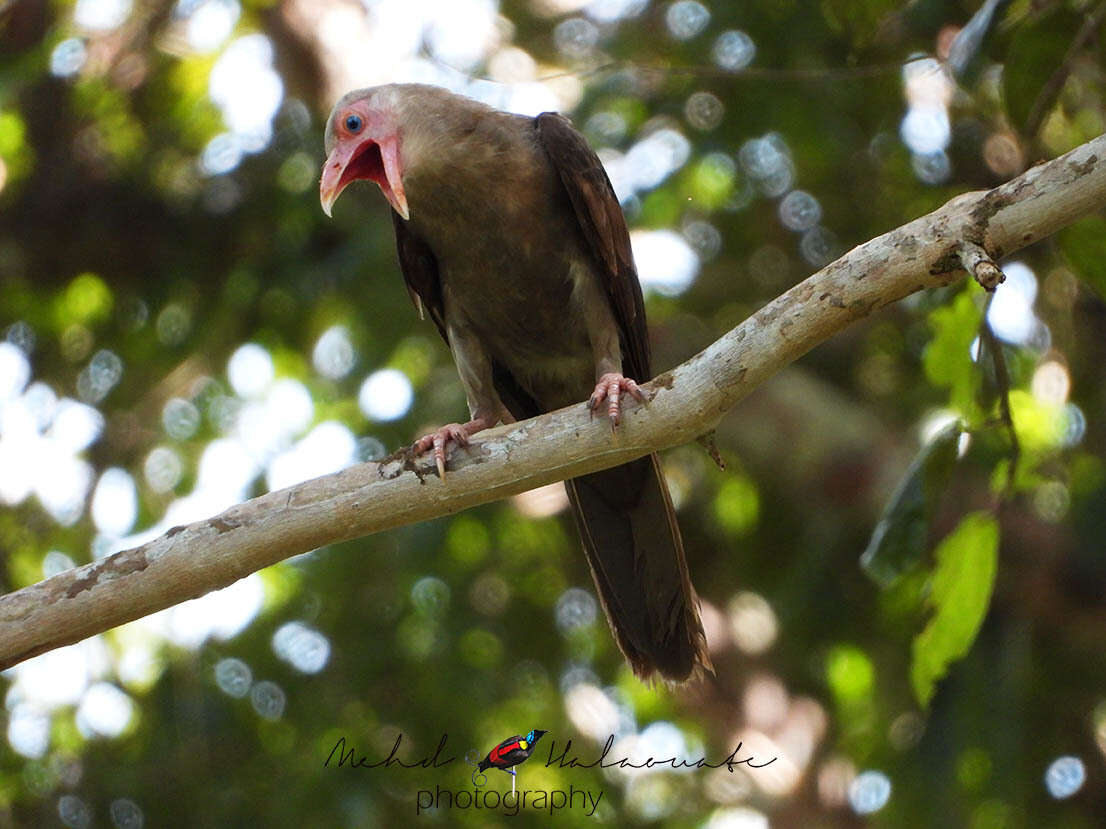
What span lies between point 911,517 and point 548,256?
1560 millimetres

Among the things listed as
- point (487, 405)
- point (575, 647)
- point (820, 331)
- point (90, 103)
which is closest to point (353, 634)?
point (575, 647)

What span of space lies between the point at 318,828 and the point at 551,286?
2785mm

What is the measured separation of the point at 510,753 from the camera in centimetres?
561

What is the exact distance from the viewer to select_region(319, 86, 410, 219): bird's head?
14.5ft

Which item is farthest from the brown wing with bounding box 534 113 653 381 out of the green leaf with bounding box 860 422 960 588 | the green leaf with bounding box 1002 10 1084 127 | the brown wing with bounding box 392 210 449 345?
the green leaf with bounding box 1002 10 1084 127

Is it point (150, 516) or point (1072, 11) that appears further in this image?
point (150, 516)

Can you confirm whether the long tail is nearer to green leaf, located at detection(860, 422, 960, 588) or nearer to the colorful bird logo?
green leaf, located at detection(860, 422, 960, 588)

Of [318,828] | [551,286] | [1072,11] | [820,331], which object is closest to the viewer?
[820,331]

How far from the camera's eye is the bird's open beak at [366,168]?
4.33m

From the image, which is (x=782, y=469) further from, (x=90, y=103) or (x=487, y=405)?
(x=90, y=103)

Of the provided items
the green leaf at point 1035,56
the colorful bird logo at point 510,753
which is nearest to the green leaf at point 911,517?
the green leaf at point 1035,56

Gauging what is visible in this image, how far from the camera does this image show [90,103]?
742cm

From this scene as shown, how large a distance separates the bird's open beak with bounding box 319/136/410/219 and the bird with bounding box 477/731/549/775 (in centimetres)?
244

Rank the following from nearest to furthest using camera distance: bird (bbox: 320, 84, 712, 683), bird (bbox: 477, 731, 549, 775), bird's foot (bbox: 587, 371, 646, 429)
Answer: bird's foot (bbox: 587, 371, 646, 429) < bird (bbox: 320, 84, 712, 683) < bird (bbox: 477, 731, 549, 775)
